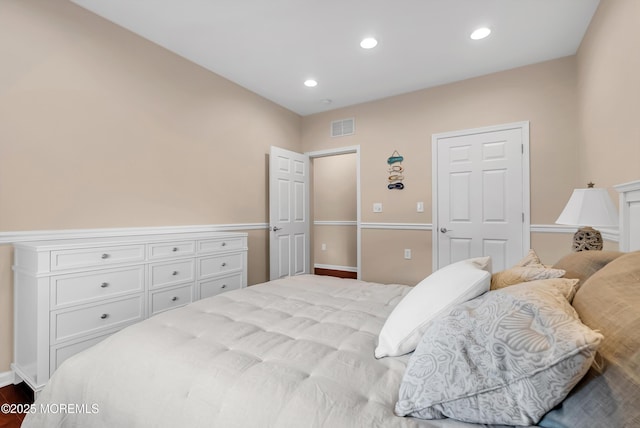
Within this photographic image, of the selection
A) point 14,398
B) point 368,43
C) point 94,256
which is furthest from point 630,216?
point 14,398

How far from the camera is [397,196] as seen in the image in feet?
12.7

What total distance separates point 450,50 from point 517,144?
4.15 ft

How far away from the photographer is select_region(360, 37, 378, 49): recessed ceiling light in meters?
2.65

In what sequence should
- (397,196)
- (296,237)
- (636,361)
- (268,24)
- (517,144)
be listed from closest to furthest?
(636,361) < (268,24) < (517,144) < (397,196) < (296,237)

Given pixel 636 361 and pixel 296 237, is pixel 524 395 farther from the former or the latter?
pixel 296 237

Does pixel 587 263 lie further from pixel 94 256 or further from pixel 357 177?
Result: pixel 357 177

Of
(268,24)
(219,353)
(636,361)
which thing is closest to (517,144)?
(268,24)

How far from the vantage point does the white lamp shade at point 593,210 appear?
171cm

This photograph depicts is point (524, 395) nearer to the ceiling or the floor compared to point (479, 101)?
nearer to the floor

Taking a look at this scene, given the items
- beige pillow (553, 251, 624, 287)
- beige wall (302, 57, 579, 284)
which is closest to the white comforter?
beige pillow (553, 251, 624, 287)

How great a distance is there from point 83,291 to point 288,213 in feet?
8.23

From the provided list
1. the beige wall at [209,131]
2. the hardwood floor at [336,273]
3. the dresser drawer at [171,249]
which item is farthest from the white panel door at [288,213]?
the dresser drawer at [171,249]

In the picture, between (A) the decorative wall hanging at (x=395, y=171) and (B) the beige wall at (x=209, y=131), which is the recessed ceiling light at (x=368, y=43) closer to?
(B) the beige wall at (x=209, y=131)

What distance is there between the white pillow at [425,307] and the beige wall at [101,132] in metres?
2.45
